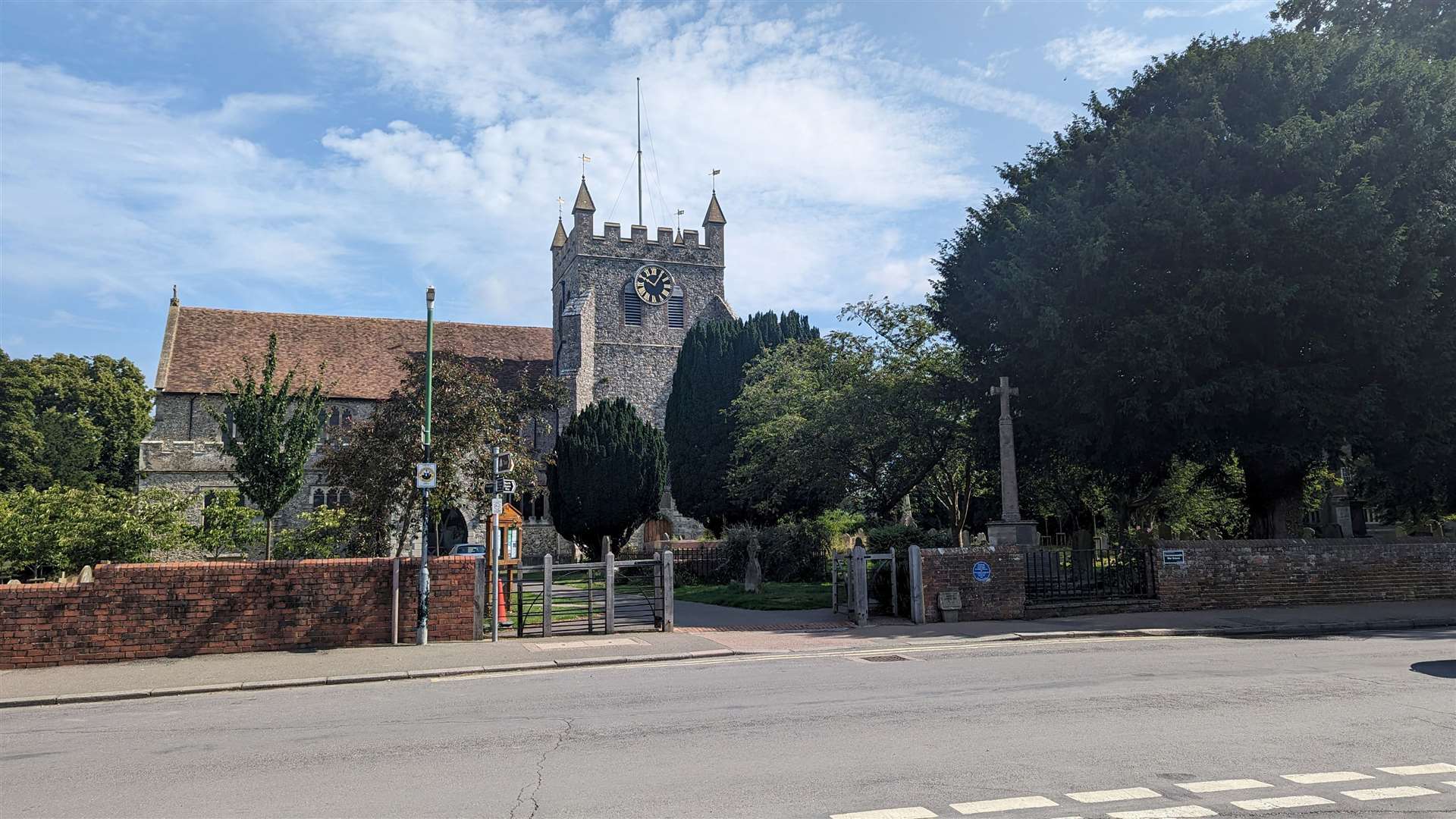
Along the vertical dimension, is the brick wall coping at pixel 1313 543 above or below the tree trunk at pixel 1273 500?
below

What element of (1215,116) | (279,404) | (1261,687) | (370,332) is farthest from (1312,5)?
(370,332)

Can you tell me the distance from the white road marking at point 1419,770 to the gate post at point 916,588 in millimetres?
10678

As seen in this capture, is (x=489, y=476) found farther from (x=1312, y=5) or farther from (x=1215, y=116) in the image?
(x=1312, y=5)

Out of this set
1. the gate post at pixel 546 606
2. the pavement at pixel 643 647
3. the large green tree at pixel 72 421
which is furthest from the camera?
the large green tree at pixel 72 421

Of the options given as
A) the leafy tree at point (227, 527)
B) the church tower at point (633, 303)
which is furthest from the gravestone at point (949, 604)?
the church tower at point (633, 303)

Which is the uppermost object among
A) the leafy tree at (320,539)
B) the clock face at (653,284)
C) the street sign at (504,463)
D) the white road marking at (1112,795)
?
the clock face at (653,284)

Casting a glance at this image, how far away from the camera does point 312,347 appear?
4719cm

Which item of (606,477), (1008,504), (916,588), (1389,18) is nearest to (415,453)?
(916,588)

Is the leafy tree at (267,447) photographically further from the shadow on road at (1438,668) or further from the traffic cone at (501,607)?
the shadow on road at (1438,668)

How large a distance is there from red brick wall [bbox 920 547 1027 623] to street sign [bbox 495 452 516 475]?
7.68 meters

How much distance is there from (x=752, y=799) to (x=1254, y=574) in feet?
55.1

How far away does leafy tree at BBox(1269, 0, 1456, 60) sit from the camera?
25.7 metres

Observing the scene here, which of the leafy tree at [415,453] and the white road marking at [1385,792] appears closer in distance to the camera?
the white road marking at [1385,792]

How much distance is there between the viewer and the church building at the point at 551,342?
43.1 meters
